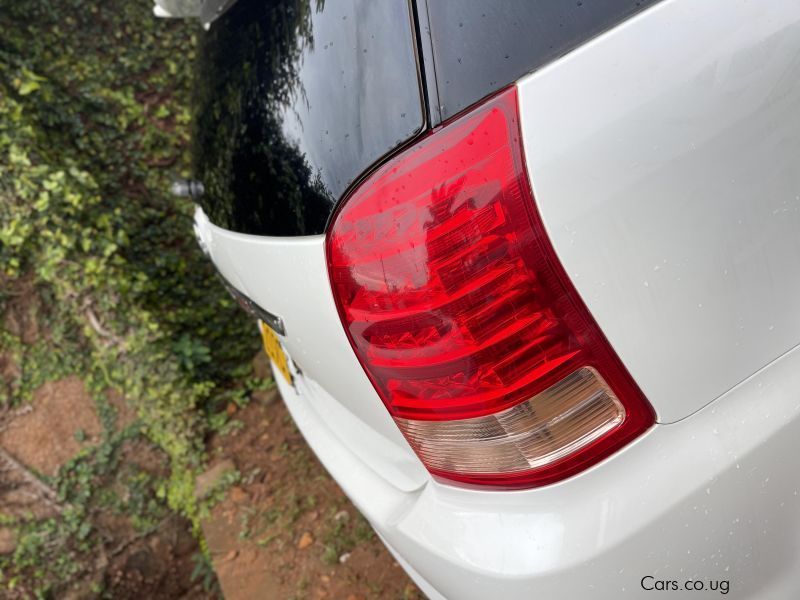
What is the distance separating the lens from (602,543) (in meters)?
0.93

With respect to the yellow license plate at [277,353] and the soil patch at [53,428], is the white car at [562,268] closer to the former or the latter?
the yellow license plate at [277,353]

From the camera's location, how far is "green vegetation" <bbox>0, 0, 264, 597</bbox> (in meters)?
2.35

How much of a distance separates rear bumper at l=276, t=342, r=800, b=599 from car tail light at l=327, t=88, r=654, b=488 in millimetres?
50

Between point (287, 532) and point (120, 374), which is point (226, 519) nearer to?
point (287, 532)

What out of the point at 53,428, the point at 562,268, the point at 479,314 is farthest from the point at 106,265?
the point at 562,268

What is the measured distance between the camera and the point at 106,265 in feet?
8.03

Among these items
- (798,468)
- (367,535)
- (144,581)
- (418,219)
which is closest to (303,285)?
(418,219)

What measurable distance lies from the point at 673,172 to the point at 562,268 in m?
0.21

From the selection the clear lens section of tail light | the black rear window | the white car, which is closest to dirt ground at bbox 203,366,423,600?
the white car

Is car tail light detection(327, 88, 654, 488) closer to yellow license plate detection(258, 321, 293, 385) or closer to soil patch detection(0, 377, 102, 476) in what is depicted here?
yellow license plate detection(258, 321, 293, 385)

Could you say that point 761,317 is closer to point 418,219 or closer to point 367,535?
point 418,219

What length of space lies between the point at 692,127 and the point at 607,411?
44cm

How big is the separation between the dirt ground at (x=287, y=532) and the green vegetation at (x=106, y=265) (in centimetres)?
20

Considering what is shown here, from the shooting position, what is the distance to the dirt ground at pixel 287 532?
209cm
